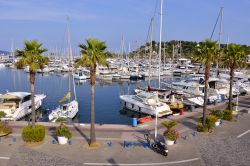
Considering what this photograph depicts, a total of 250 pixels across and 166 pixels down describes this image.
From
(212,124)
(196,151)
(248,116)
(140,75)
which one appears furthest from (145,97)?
(140,75)

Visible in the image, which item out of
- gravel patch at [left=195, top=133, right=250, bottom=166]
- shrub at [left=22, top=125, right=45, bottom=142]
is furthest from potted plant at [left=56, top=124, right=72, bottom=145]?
gravel patch at [left=195, top=133, right=250, bottom=166]

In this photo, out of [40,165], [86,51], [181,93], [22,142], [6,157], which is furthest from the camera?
[181,93]

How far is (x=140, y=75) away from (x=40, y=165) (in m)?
85.0

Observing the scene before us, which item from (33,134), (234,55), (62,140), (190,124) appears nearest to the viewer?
(33,134)

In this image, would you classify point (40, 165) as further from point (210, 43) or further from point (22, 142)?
point (210, 43)

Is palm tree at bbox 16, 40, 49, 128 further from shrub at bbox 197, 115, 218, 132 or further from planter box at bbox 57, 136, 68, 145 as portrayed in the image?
shrub at bbox 197, 115, 218, 132

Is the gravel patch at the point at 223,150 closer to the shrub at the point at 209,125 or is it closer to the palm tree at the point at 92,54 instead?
the shrub at the point at 209,125

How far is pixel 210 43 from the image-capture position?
3030 centimetres

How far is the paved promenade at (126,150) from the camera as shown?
75.0 ft

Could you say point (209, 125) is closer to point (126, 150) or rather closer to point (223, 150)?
point (223, 150)

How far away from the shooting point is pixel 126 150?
25297mm

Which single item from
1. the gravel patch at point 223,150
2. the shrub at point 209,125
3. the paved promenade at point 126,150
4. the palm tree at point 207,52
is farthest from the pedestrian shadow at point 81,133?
the palm tree at point 207,52

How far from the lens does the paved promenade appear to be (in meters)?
22.9

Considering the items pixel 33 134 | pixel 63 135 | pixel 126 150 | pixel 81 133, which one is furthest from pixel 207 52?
pixel 33 134
